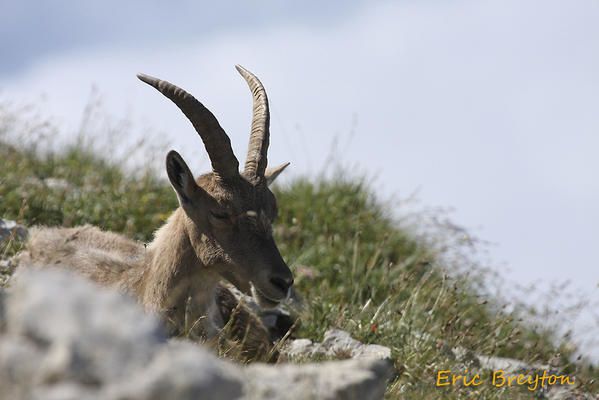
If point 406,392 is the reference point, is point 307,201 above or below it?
above

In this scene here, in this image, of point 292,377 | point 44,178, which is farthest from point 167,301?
point 44,178

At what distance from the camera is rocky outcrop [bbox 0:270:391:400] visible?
2604 millimetres

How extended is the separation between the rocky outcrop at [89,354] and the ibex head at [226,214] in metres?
3.64

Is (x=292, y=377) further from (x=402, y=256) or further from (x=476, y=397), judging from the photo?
(x=402, y=256)

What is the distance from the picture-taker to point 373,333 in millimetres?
8297

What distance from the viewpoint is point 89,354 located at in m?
2.62

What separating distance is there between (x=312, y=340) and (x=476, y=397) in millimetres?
2194

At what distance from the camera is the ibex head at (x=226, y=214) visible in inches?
259

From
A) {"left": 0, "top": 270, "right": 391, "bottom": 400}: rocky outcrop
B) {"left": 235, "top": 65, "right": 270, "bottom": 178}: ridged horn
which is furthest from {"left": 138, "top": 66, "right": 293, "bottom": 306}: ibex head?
{"left": 0, "top": 270, "right": 391, "bottom": 400}: rocky outcrop

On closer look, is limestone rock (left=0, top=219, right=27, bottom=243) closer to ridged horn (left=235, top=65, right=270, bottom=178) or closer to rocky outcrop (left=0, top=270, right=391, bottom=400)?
ridged horn (left=235, top=65, right=270, bottom=178)

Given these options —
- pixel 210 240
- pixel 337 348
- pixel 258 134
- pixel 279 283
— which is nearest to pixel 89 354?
pixel 279 283

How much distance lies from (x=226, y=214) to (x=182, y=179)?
16.8 inches

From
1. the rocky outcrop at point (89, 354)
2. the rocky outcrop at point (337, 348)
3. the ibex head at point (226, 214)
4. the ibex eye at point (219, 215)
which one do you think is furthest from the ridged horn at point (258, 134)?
the rocky outcrop at point (89, 354)

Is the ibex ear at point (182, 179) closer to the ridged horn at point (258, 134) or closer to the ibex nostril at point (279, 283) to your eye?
the ridged horn at point (258, 134)
